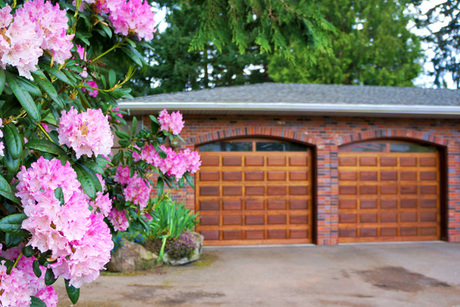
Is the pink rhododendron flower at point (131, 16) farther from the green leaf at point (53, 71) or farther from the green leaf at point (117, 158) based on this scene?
the green leaf at point (117, 158)

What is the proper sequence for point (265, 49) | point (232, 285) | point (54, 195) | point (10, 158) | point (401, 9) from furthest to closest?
1. point (401, 9)
2. point (232, 285)
3. point (265, 49)
4. point (10, 158)
5. point (54, 195)

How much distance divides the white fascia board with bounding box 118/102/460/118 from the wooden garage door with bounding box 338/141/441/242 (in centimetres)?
120

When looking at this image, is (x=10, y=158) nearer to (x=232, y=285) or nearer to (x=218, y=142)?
(x=232, y=285)

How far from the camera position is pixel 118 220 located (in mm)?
2816

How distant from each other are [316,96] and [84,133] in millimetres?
9367

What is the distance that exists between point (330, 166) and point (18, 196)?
8799mm

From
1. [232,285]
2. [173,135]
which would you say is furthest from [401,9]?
[173,135]

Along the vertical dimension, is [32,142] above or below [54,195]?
above

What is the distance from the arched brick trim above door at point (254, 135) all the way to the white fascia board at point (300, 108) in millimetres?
543

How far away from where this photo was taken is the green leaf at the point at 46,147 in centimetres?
175

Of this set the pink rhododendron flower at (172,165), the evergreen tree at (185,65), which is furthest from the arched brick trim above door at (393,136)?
the evergreen tree at (185,65)

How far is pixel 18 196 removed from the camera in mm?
1584

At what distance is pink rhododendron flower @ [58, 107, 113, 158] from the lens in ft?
5.85

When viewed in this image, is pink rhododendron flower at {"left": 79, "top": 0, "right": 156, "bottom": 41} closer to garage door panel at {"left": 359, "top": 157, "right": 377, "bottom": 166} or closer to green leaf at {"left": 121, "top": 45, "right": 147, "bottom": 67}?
green leaf at {"left": 121, "top": 45, "right": 147, "bottom": 67}
